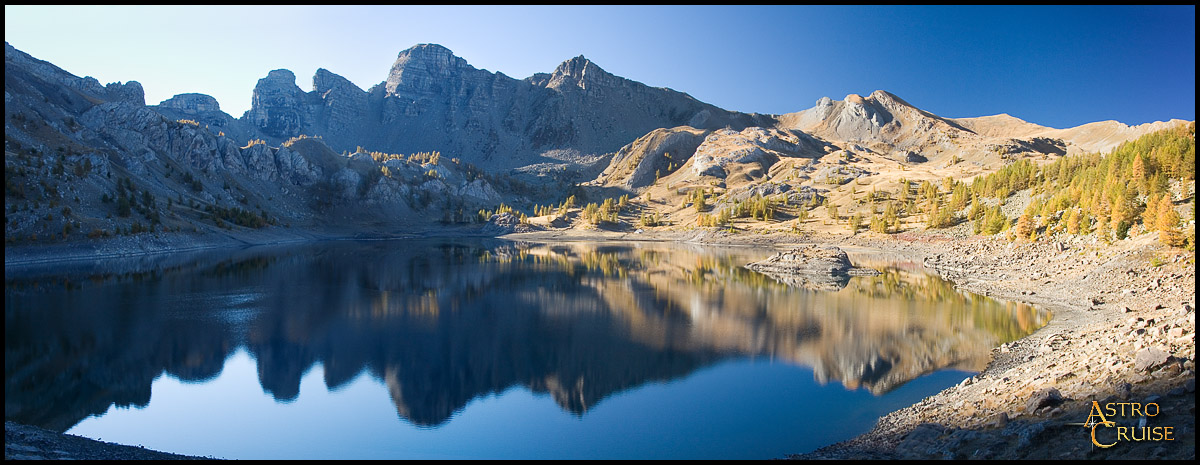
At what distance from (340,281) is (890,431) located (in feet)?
150

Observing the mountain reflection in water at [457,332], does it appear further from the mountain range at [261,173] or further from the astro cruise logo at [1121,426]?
the mountain range at [261,173]

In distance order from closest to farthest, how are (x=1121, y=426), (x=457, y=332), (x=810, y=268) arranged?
1. (x=1121, y=426)
2. (x=457, y=332)
3. (x=810, y=268)

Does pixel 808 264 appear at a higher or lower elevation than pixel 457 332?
higher

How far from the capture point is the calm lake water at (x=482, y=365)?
15531mm

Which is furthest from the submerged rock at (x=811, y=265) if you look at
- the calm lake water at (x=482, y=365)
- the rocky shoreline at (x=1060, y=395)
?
the rocky shoreline at (x=1060, y=395)

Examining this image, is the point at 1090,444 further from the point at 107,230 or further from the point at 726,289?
the point at 107,230

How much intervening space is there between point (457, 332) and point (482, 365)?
6.11m

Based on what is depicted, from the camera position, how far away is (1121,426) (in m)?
9.40

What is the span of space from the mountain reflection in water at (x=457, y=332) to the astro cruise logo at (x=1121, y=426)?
8.06 metres

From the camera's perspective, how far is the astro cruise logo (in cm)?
879

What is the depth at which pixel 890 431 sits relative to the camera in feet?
45.2

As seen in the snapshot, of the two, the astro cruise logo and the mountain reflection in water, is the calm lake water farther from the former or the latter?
the astro cruise logo

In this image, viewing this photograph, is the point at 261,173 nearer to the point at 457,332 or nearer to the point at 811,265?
the point at 457,332

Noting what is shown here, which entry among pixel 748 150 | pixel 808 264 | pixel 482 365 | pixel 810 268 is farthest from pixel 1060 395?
pixel 748 150
